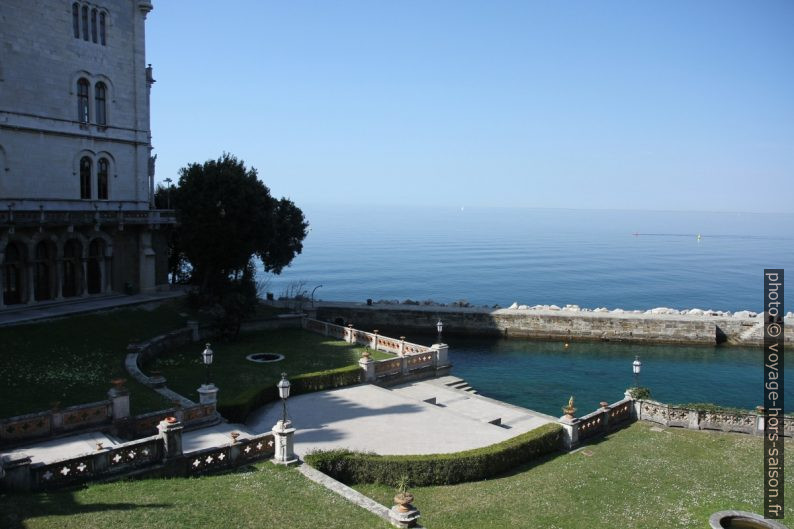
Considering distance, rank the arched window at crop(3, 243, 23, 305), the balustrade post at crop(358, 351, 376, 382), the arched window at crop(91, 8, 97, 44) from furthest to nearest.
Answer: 1. the arched window at crop(91, 8, 97, 44)
2. the arched window at crop(3, 243, 23, 305)
3. the balustrade post at crop(358, 351, 376, 382)

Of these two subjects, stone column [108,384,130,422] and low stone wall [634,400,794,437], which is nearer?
stone column [108,384,130,422]

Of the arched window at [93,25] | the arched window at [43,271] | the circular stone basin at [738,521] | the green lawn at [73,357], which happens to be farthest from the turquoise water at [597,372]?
the arched window at [93,25]

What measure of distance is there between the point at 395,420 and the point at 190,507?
35.6ft

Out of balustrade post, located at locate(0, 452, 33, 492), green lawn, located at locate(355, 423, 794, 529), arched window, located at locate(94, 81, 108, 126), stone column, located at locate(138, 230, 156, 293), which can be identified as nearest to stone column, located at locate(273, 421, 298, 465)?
green lawn, located at locate(355, 423, 794, 529)

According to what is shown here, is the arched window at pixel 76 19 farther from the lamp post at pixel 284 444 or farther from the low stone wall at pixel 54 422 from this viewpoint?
the lamp post at pixel 284 444

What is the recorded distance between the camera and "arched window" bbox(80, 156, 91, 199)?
130 feet

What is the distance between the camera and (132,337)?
3306 cm

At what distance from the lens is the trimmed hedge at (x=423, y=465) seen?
17.8 metres

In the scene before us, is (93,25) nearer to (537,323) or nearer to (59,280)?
(59,280)

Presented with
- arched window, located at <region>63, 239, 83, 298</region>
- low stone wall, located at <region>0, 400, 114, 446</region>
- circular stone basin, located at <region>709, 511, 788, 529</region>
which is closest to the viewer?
circular stone basin, located at <region>709, 511, 788, 529</region>

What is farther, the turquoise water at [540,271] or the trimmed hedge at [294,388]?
the turquoise water at [540,271]

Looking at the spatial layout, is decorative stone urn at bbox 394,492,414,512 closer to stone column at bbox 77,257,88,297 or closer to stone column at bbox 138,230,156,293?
stone column at bbox 77,257,88,297

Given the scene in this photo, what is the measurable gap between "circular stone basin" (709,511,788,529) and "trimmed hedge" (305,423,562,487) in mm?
6367

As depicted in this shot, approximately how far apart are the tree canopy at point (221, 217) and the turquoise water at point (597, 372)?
16.5 metres
